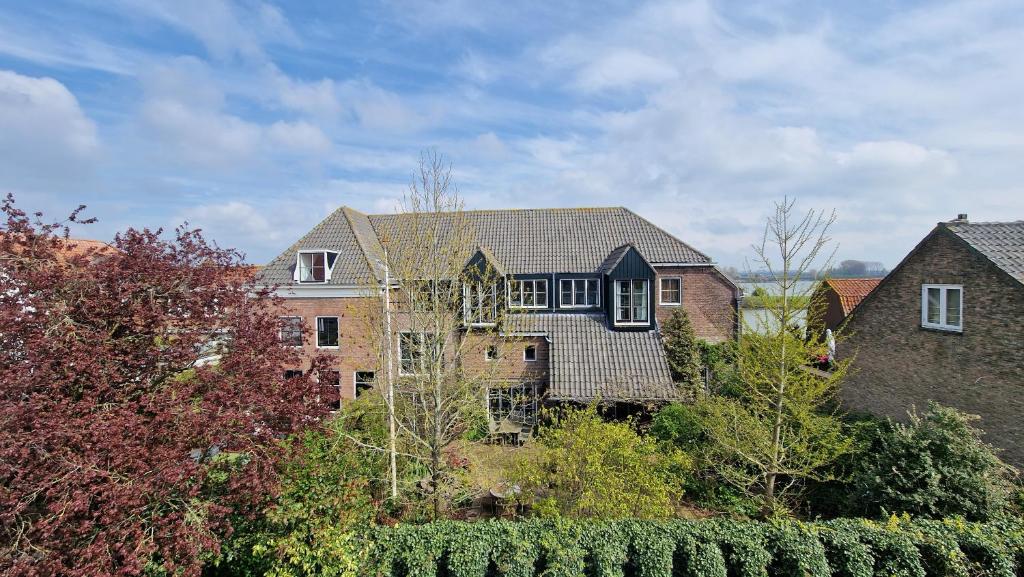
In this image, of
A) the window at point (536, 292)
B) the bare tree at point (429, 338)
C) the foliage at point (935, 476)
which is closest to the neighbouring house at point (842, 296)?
the window at point (536, 292)

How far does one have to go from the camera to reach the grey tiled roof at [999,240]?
11.8 meters

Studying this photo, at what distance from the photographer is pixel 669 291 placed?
24.2 metres

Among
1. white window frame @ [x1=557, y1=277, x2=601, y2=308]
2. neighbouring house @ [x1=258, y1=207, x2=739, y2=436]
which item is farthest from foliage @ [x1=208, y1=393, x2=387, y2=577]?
white window frame @ [x1=557, y1=277, x2=601, y2=308]

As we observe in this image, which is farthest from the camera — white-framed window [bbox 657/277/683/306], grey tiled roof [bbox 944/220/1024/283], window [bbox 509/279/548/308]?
white-framed window [bbox 657/277/683/306]

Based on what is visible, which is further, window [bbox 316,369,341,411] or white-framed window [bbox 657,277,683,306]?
white-framed window [bbox 657,277,683,306]

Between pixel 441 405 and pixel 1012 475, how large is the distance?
14.5m

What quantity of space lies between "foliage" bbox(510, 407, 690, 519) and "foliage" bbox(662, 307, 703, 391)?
37.8ft

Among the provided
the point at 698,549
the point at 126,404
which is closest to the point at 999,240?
the point at 698,549

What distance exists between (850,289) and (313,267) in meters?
34.2

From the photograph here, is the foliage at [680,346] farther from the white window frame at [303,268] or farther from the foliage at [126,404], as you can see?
the foliage at [126,404]

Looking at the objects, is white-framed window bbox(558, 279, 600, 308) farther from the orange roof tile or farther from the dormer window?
the orange roof tile

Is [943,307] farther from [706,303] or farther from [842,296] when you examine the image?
[842,296]

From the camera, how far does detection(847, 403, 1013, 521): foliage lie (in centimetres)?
975

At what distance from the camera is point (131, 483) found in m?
6.58
